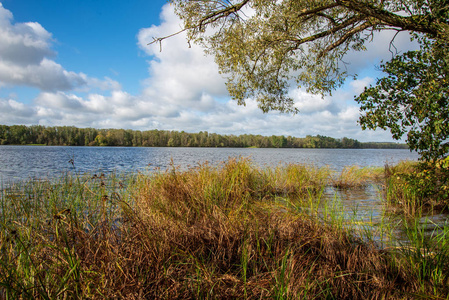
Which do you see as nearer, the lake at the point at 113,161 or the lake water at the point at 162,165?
the lake water at the point at 162,165

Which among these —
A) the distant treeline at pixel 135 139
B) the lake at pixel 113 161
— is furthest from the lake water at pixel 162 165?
the distant treeline at pixel 135 139

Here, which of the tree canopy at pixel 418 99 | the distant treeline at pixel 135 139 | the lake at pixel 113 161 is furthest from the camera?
the distant treeline at pixel 135 139

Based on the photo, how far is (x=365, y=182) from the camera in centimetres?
1356

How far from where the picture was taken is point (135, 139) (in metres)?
113

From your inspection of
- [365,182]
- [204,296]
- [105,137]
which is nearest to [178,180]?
[204,296]

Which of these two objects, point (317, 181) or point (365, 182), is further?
point (365, 182)

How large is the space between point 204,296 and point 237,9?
756 cm

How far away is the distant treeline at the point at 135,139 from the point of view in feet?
327

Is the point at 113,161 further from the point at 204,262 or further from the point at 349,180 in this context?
the point at 204,262

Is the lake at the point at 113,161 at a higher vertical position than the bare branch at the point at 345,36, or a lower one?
lower

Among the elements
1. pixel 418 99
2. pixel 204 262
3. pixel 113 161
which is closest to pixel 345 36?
pixel 418 99

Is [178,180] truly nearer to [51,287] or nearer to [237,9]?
[51,287]

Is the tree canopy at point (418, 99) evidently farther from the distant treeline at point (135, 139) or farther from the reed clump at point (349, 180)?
the distant treeline at point (135, 139)

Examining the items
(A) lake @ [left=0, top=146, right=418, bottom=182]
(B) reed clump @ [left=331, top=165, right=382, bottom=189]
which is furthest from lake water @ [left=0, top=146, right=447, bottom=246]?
(B) reed clump @ [left=331, top=165, right=382, bottom=189]
